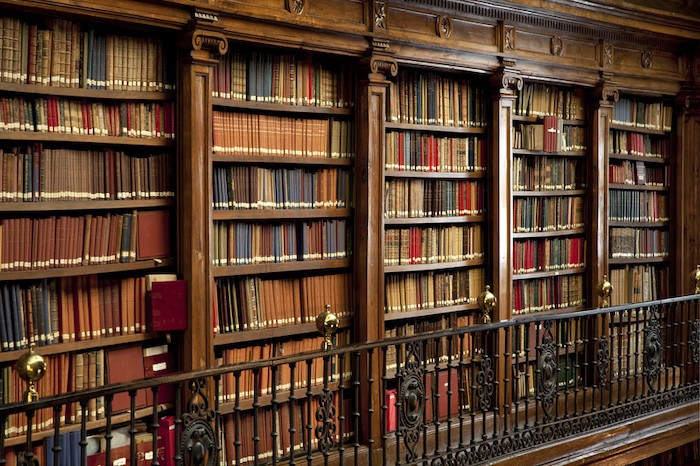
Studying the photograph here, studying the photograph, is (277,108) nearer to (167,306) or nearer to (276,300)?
(276,300)

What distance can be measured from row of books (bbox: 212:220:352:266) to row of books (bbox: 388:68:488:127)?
29.7 inches

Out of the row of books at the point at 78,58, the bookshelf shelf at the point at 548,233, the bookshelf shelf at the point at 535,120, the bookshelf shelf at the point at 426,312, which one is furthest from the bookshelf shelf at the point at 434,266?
the row of books at the point at 78,58

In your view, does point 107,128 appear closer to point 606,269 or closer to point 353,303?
point 353,303

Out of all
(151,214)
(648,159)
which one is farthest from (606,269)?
(151,214)

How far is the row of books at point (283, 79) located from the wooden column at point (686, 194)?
3146 mm

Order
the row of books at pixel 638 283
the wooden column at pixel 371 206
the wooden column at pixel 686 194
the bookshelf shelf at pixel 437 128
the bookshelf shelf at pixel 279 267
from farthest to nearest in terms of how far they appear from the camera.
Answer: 1. the wooden column at pixel 686 194
2. the row of books at pixel 638 283
3. the bookshelf shelf at pixel 437 128
4. the wooden column at pixel 371 206
5. the bookshelf shelf at pixel 279 267

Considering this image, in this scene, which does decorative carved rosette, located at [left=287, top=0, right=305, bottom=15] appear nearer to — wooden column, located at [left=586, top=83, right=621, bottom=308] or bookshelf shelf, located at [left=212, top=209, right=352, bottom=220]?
bookshelf shelf, located at [left=212, top=209, right=352, bottom=220]

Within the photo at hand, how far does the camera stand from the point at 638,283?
6.20m

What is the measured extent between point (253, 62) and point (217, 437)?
1.86m

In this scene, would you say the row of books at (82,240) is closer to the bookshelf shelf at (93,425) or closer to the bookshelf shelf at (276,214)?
the bookshelf shelf at (276,214)

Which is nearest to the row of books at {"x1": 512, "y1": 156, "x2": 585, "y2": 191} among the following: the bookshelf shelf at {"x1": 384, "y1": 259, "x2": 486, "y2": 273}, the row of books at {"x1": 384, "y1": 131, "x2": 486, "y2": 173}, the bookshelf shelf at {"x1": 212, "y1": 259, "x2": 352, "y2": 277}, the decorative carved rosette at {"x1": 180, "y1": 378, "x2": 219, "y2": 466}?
the row of books at {"x1": 384, "y1": 131, "x2": 486, "y2": 173}

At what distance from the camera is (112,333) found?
358 centimetres

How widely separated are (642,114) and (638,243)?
0.97 meters

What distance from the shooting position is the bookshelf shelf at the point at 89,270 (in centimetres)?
326
